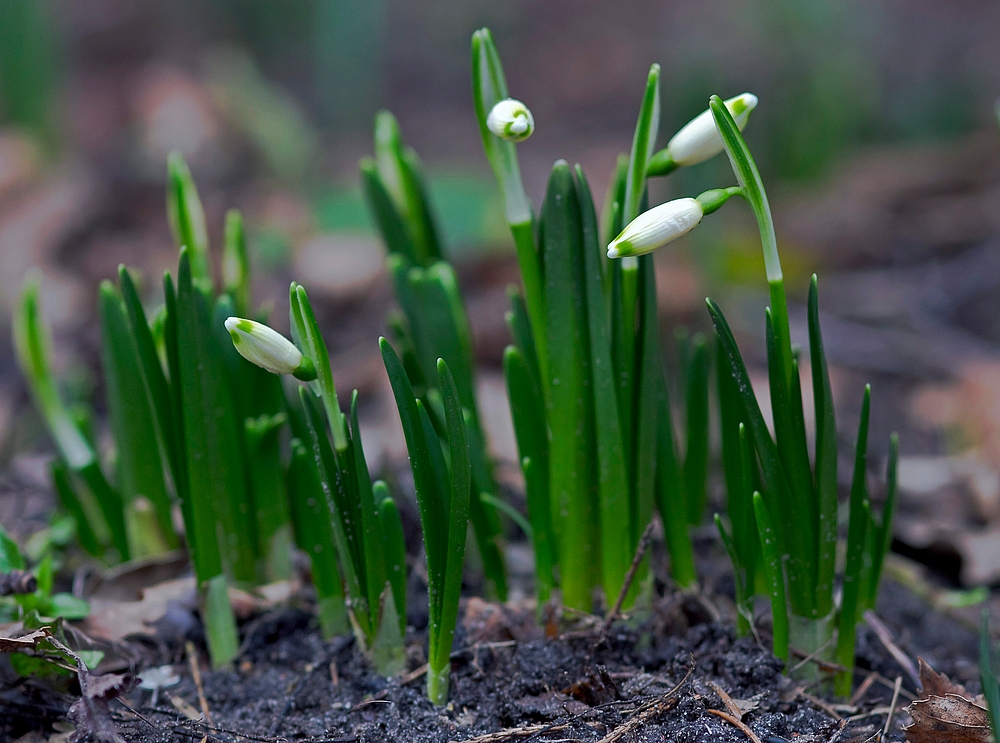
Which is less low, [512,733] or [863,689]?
[512,733]

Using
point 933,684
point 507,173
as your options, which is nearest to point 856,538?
point 933,684

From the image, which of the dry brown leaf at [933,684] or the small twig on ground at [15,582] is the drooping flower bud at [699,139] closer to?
the dry brown leaf at [933,684]

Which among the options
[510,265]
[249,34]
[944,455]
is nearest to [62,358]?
[510,265]

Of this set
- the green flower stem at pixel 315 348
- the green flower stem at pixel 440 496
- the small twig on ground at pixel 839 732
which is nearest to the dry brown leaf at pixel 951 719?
the small twig on ground at pixel 839 732

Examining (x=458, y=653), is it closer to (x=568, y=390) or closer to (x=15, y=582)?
(x=568, y=390)

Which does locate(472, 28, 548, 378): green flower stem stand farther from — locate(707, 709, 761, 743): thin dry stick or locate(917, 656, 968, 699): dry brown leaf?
locate(917, 656, 968, 699): dry brown leaf
